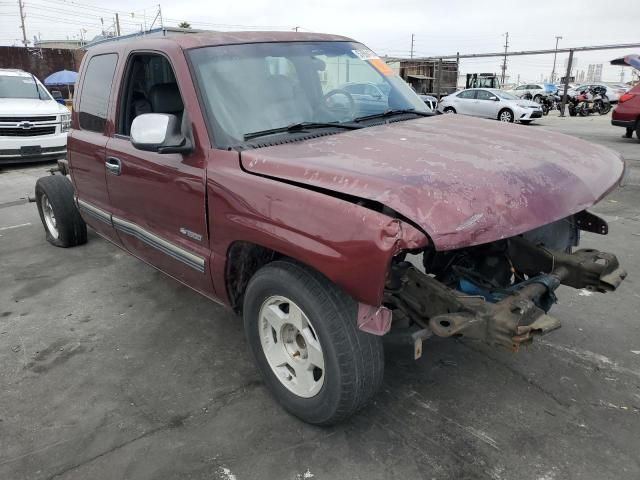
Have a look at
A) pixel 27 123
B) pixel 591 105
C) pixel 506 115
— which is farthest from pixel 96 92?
pixel 591 105

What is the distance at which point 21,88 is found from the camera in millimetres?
11672

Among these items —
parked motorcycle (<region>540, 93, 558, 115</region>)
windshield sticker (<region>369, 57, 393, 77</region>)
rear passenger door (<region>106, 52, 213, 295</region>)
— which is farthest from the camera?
parked motorcycle (<region>540, 93, 558, 115</region>)

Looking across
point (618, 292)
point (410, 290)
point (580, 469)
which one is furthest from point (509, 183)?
point (618, 292)

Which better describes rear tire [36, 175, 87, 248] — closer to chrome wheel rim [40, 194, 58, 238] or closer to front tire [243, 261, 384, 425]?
chrome wheel rim [40, 194, 58, 238]

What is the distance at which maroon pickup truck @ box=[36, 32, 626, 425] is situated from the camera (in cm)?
211

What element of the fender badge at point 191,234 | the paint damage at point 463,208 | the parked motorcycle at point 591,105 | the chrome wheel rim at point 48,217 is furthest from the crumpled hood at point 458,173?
the parked motorcycle at point 591,105

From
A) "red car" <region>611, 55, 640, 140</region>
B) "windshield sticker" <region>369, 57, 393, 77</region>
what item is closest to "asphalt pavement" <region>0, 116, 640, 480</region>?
"windshield sticker" <region>369, 57, 393, 77</region>

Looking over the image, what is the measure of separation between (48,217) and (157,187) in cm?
313

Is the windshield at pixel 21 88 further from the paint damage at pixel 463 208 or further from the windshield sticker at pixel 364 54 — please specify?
the paint damage at pixel 463 208

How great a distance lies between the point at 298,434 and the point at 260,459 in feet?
0.79

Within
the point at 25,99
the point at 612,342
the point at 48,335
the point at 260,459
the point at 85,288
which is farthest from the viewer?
the point at 25,99

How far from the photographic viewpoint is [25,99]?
37.4 ft

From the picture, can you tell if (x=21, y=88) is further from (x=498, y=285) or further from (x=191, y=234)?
(x=498, y=285)

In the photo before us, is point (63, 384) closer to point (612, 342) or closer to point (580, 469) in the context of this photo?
point (580, 469)
